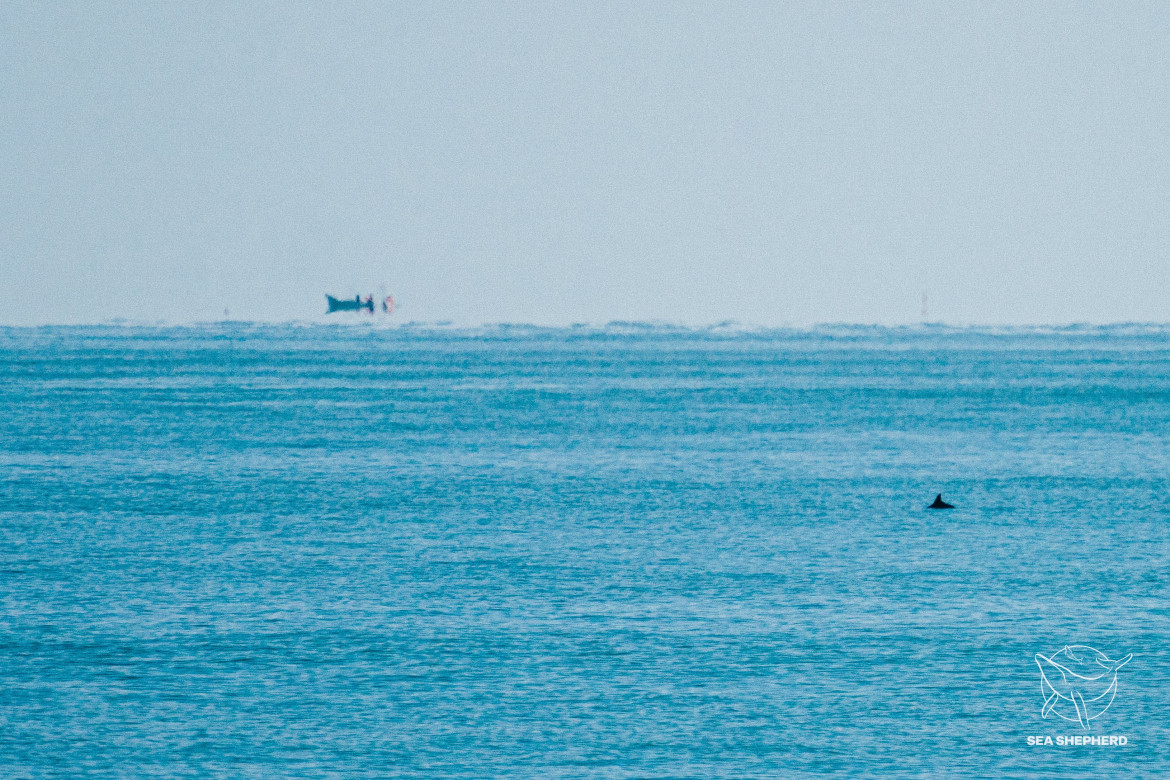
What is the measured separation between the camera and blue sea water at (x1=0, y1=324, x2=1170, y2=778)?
55.6 ft

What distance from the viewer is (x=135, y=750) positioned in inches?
656

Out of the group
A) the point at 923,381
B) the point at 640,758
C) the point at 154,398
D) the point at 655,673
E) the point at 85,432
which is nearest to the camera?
the point at 640,758

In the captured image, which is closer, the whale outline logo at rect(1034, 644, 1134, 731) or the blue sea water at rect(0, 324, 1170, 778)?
the blue sea water at rect(0, 324, 1170, 778)

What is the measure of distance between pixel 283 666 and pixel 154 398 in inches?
2672

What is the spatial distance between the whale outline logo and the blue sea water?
0.71ft

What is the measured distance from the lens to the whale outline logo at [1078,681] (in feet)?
59.7

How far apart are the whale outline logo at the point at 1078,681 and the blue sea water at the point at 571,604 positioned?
0.71 feet

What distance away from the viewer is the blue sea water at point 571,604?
16.9 m

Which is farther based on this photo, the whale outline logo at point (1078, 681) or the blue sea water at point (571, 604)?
the whale outline logo at point (1078, 681)

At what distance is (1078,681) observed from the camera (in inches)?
762

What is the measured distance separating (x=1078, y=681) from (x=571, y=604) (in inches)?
297

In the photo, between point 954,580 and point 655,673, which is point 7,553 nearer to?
point 655,673

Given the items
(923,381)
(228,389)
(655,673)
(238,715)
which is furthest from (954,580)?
(923,381)

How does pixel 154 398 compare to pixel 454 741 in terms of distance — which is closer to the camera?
pixel 454 741
